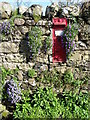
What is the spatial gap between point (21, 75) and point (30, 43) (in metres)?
0.76

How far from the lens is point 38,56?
513cm

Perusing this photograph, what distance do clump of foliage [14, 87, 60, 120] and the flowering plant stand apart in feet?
3.31

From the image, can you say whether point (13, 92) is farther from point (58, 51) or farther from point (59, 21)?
point (59, 21)

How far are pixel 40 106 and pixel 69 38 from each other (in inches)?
64.5

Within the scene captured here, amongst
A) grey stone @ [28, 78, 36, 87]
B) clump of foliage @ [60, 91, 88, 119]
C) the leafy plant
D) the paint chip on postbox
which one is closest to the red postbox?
the paint chip on postbox

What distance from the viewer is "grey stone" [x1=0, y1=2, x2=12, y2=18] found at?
4980 millimetres

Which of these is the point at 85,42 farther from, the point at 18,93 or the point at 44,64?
the point at 18,93

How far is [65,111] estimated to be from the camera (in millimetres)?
4855

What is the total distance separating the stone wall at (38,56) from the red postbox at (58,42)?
10 centimetres

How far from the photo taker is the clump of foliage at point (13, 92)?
4832 millimetres

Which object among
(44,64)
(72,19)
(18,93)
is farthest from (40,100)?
(72,19)

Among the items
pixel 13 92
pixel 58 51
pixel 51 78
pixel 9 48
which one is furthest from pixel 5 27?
pixel 51 78

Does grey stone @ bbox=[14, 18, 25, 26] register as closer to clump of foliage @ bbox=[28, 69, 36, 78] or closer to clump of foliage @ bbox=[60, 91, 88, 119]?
clump of foliage @ bbox=[28, 69, 36, 78]

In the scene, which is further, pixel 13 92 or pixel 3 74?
pixel 3 74
